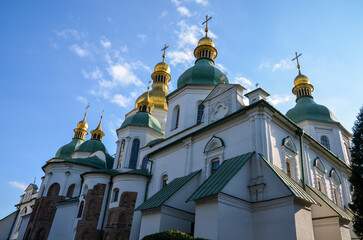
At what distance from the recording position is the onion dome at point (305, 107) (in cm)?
2423

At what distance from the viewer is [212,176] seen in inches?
498

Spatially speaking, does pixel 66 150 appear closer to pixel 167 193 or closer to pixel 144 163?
pixel 144 163

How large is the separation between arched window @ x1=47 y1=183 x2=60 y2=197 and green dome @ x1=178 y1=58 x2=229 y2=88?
13637 millimetres

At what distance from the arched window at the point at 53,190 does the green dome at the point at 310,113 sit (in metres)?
20.5

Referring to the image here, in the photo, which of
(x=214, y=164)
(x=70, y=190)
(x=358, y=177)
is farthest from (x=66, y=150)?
(x=358, y=177)

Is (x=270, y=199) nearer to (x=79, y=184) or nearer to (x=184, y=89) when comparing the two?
(x=184, y=89)

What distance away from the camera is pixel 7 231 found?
116 ft

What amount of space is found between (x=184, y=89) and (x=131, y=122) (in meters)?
6.72

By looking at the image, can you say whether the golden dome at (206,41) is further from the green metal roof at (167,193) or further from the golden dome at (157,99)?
the green metal roof at (167,193)

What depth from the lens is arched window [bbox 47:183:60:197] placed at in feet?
82.0

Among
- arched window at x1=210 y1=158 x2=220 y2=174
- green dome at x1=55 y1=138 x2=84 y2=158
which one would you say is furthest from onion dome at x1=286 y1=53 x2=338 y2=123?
green dome at x1=55 y1=138 x2=84 y2=158

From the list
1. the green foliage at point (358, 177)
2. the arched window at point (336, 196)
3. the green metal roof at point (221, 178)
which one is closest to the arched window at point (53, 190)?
the green metal roof at point (221, 178)

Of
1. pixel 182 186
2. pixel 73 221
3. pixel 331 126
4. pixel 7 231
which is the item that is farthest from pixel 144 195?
pixel 7 231

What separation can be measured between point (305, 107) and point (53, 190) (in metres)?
22.2
